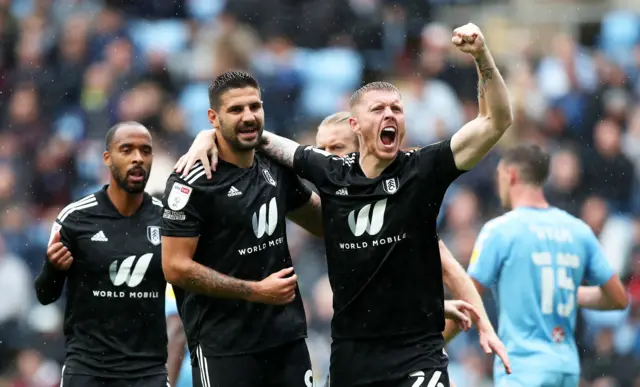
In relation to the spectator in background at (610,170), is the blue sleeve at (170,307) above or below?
below

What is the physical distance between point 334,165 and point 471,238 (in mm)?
6065

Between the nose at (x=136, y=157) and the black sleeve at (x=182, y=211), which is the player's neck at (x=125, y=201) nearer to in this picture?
the nose at (x=136, y=157)

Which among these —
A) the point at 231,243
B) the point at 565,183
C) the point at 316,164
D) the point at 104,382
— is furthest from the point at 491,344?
the point at 565,183

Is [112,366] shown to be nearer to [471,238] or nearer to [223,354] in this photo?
[223,354]

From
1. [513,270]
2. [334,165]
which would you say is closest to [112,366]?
[334,165]

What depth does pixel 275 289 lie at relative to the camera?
7184mm

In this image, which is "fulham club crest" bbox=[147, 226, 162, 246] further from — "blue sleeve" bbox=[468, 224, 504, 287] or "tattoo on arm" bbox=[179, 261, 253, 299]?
"blue sleeve" bbox=[468, 224, 504, 287]

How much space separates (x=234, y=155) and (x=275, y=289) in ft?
3.01

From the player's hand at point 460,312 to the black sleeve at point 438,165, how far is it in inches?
26.9

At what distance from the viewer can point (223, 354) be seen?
7469 millimetres

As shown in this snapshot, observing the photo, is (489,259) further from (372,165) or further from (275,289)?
(275,289)

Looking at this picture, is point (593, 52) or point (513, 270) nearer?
point (513, 270)

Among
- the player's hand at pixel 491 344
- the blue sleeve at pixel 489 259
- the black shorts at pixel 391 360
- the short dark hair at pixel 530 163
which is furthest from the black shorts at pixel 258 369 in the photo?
the short dark hair at pixel 530 163

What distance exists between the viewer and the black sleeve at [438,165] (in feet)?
23.3
